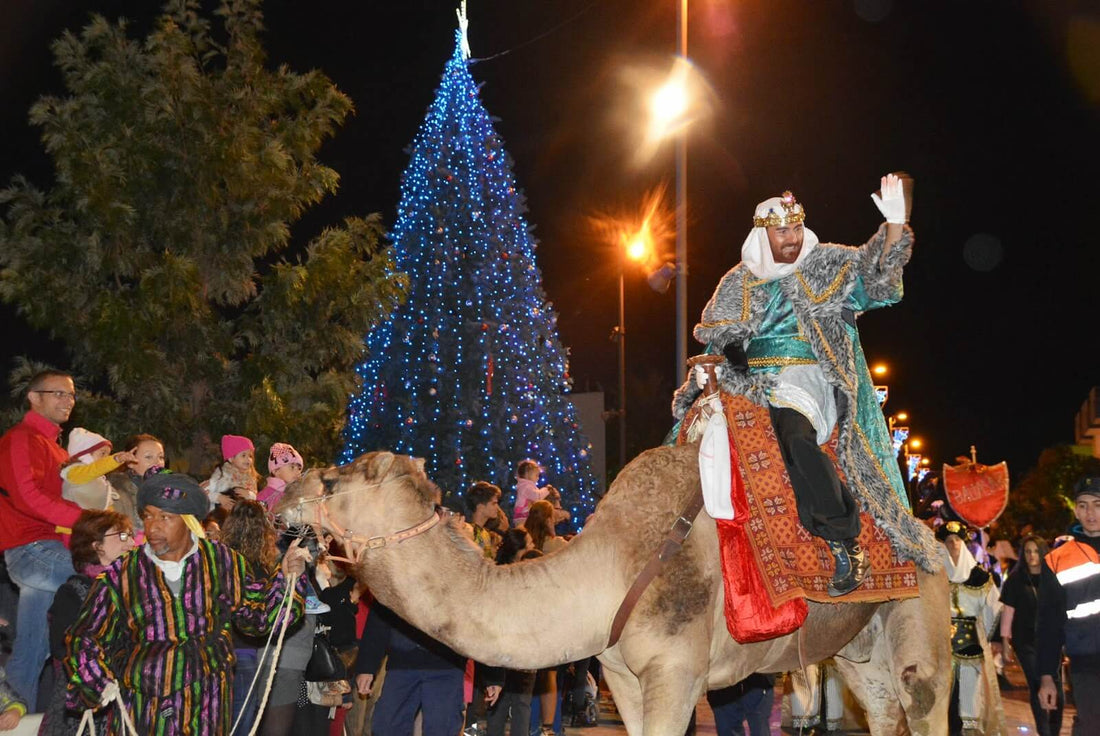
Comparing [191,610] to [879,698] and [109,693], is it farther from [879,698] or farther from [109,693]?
[879,698]

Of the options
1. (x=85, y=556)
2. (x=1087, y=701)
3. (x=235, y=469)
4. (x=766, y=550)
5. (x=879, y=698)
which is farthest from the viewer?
(x=235, y=469)

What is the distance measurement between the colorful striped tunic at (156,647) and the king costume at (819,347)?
3002 mm

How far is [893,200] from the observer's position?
6.72 metres

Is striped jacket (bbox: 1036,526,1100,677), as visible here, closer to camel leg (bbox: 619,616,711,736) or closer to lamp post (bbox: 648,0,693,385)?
camel leg (bbox: 619,616,711,736)

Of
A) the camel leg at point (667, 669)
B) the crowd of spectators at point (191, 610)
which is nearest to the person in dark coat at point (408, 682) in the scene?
the crowd of spectators at point (191, 610)

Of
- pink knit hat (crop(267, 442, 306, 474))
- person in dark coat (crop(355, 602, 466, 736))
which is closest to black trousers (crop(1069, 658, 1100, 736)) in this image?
person in dark coat (crop(355, 602, 466, 736))

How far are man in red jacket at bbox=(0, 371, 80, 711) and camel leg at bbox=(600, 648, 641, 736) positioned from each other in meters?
3.60

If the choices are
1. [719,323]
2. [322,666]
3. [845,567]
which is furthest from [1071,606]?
[322,666]

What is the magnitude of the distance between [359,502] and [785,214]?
292cm

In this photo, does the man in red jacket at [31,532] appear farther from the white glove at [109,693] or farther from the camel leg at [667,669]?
the camel leg at [667,669]

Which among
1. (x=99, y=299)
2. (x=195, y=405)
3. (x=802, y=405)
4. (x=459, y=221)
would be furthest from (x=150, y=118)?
(x=802, y=405)

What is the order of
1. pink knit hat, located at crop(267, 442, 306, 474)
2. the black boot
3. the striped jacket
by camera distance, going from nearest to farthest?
the black boot → the striped jacket → pink knit hat, located at crop(267, 442, 306, 474)

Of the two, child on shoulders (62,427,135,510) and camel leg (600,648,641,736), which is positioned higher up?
child on shoulders (62,427,135,510)

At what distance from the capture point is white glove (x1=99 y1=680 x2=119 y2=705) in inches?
216
